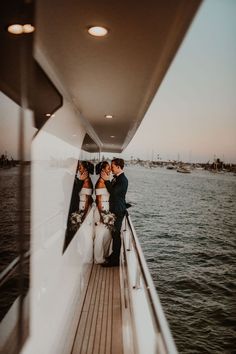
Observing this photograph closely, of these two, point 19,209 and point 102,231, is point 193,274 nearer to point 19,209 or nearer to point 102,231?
point 102,231

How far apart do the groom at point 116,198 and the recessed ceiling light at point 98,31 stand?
218 cm

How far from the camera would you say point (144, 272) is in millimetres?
1971

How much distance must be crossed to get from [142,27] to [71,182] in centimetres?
338

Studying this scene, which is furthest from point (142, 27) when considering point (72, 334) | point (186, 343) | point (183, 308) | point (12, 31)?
point (183, 308)

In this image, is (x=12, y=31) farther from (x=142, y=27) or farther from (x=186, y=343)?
(x=186, y=343)

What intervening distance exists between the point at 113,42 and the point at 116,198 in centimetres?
243

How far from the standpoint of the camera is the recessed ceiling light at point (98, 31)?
196 centimetres

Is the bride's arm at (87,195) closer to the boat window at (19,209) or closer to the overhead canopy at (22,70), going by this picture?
the overhead canopy at (22,70)

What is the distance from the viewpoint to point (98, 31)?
2002 millimetres

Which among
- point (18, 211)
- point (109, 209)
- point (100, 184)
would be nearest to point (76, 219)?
point (109, 209)

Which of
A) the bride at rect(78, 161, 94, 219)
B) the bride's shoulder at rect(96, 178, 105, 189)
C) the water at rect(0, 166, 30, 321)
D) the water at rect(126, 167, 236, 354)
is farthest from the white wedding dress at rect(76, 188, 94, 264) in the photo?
the water at rect(126, 167, 236, 354)

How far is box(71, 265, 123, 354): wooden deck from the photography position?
2635 millimetres

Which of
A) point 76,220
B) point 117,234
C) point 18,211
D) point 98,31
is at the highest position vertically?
point 98,31

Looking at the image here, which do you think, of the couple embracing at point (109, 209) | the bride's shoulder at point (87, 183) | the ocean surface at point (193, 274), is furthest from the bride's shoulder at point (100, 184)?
the ocean surface at point (193, 274)
